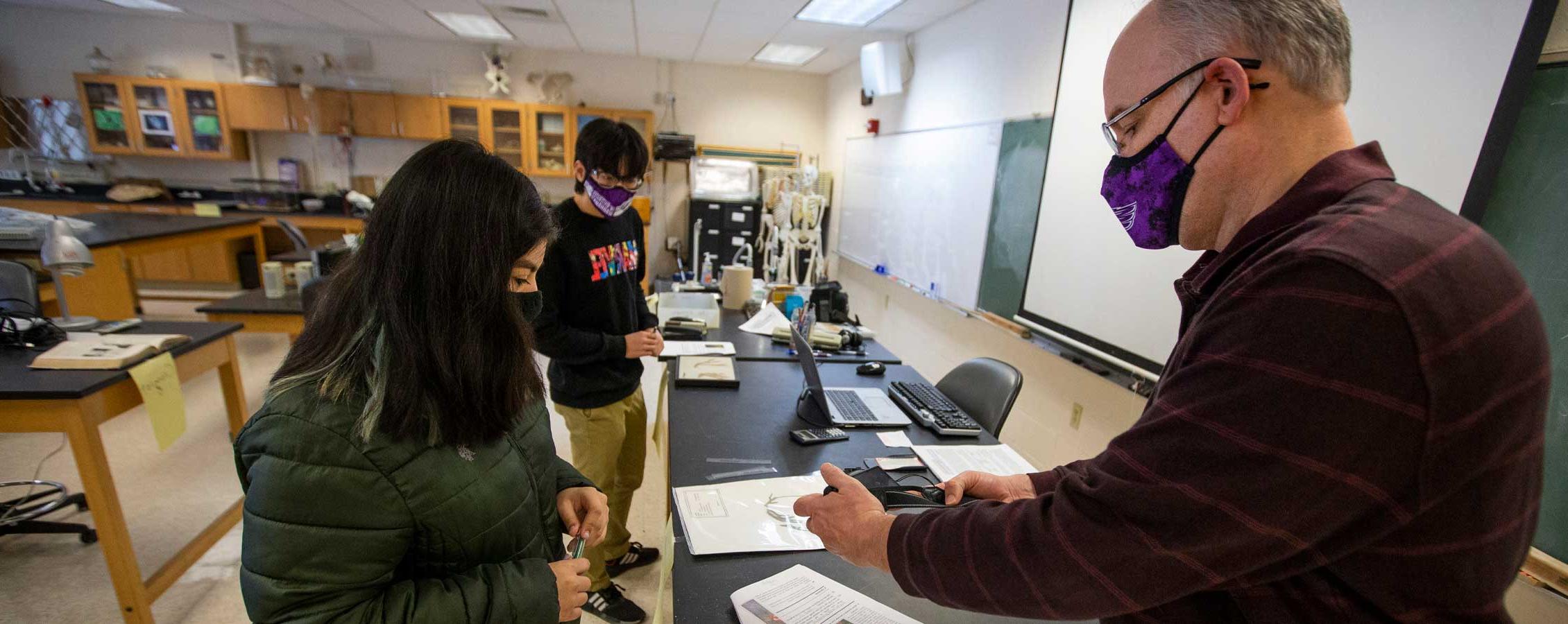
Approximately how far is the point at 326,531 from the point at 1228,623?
3.51ft

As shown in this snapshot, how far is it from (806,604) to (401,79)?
23.2 feet

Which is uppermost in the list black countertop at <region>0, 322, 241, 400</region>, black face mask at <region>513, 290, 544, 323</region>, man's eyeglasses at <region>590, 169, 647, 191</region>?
man's eyeglasses at <region>590, 169, 647, 191</region>

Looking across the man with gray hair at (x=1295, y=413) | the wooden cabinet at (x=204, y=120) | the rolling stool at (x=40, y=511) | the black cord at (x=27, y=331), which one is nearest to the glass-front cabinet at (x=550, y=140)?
the wooden cabinet at (x=204, y=120)

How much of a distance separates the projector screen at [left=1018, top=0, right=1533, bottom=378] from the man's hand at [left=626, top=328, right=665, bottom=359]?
1.75 m

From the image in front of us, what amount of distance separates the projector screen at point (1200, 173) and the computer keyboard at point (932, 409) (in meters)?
0.96

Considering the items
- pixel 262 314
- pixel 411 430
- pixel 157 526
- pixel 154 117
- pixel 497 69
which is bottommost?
pixel 157 526

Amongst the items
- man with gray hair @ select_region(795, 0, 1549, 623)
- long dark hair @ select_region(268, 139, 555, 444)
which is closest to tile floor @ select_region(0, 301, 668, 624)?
long dark hair @ select_region(268, 139, 555, 444)

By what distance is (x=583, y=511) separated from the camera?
1201mm

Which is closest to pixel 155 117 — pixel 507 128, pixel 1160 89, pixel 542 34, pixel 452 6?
pixel 507 128

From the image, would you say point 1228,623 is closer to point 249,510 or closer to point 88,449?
point 249,510

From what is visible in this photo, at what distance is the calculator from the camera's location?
162 cm

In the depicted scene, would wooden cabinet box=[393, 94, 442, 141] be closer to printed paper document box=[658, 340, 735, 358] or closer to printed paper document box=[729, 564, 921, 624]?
printed paper document box=[658, 340, 735, 358]

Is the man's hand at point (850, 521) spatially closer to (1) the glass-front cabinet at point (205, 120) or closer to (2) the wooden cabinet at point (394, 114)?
(2) the wooden cabinet at point (394, 114)

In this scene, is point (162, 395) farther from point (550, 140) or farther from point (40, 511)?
point (550, 140)
